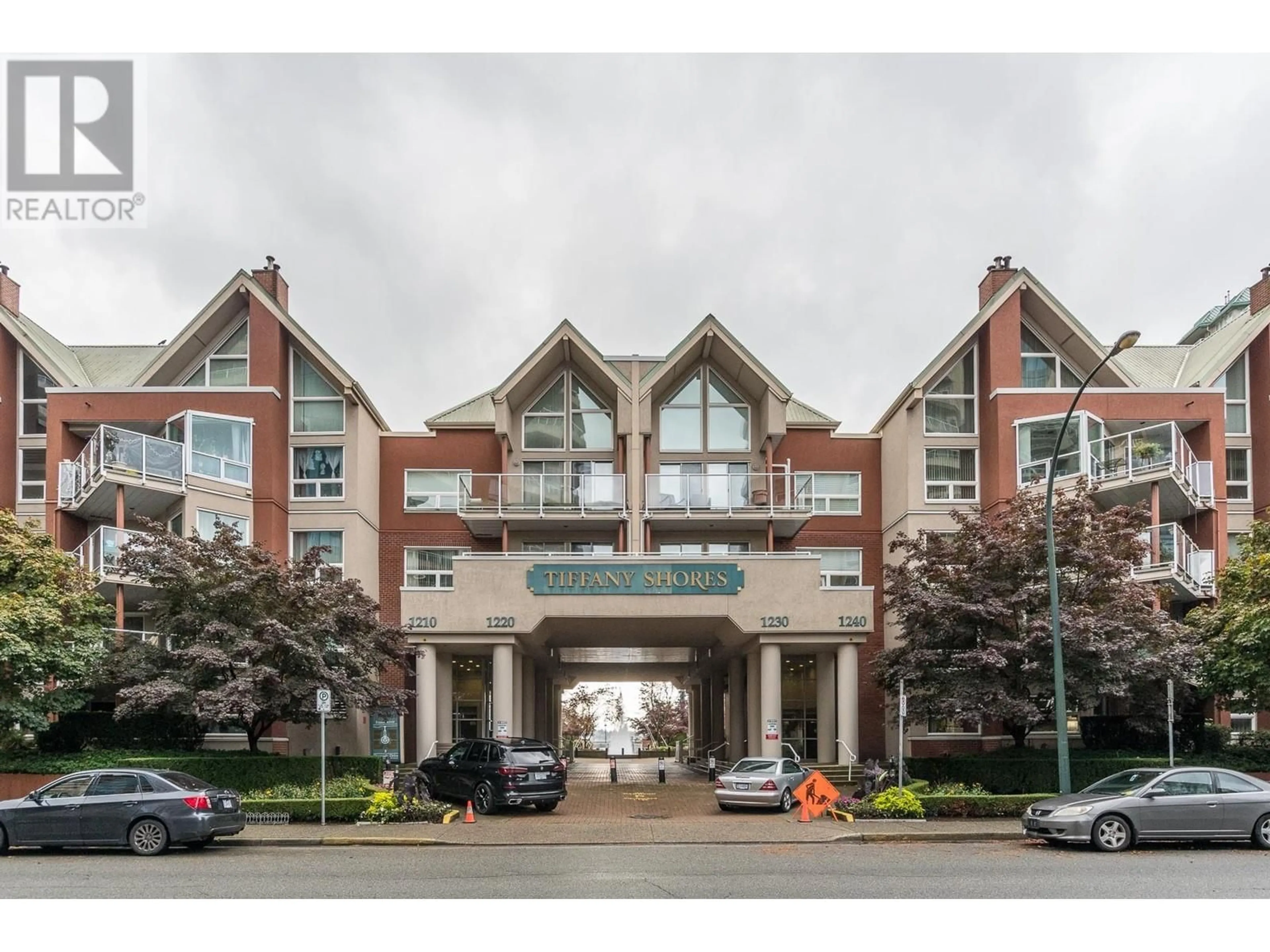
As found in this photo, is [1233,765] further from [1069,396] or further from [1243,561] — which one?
[1069,396]

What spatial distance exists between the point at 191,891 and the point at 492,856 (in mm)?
5318

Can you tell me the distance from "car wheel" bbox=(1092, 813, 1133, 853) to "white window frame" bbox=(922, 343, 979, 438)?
65.3ft

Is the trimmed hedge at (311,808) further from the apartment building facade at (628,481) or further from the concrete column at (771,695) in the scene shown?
the concrete column at (771,695)

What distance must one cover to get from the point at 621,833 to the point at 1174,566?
17585mm

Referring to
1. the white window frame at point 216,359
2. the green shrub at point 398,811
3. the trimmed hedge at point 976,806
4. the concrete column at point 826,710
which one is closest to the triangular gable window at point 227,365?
the white window frame at point 216,359

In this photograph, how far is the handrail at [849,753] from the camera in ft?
104

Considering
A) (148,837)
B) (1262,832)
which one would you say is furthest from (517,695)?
(1262,832)

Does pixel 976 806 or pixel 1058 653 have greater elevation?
pixel 1058 653

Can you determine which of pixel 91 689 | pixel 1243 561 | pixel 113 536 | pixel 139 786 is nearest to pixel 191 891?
pixel 139 786

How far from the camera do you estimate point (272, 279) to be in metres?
38.8

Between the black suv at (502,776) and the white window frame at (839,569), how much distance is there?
14.8 m

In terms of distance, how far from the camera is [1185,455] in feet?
109

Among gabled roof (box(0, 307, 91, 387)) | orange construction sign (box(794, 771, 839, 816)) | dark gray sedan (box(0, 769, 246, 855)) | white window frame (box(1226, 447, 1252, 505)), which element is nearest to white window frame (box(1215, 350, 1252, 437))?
white window frame (box(1226, 447, 1252, 505))

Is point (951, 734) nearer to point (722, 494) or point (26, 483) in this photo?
point (722, 494)
